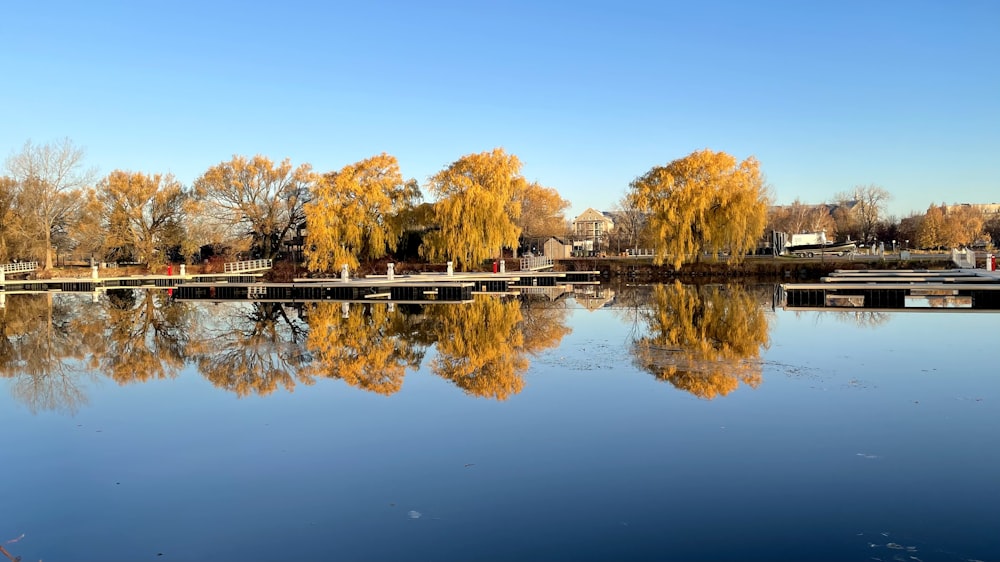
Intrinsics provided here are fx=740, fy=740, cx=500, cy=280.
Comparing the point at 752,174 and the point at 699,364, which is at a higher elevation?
the point at 752,174

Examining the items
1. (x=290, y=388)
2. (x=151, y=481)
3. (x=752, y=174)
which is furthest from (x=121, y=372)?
(x=752, y=174)

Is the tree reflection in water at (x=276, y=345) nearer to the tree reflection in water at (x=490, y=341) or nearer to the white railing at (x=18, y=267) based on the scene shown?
the tree reflection in water at (x=490, y=341)

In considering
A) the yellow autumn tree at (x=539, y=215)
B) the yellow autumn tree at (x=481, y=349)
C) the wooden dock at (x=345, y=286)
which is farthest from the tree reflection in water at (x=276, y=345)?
the yellow autumn tree at (x=539, y=215)

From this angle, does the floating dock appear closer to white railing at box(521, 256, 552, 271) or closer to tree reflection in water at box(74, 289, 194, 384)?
white railing at box(521, 256, 552, 271)

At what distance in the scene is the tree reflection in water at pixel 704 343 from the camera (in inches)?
460

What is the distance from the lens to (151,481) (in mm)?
7191

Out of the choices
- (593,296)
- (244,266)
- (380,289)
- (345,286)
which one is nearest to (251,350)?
(345,286)

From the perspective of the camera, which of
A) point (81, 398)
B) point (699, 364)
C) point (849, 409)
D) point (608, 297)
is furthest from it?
point (608, 297)

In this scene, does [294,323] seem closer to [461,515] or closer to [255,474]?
[255,474]

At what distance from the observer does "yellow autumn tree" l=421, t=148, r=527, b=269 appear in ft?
138

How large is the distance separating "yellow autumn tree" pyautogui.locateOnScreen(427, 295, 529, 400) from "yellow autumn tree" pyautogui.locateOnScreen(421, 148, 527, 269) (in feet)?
57.3

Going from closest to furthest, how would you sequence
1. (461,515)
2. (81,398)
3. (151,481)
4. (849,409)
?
(461,515)
(151,481)
(849,409)
(81,398)

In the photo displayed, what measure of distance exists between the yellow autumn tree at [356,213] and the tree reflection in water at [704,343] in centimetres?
2234

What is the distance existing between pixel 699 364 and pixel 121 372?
1050 cm
